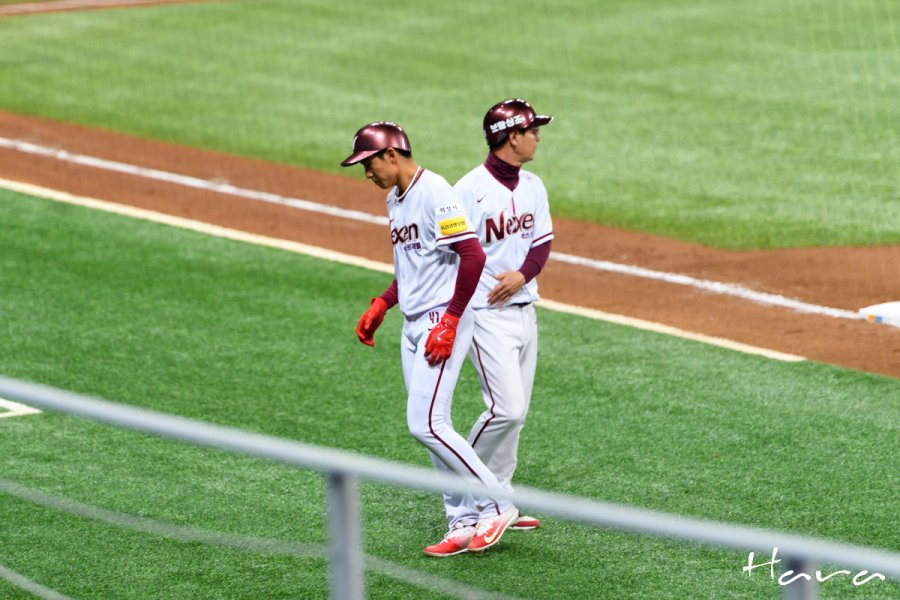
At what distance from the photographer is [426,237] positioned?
571 cm

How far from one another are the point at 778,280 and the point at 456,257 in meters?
4.98

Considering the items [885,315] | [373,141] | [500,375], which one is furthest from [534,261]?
[885,315]

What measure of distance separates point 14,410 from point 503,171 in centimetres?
296

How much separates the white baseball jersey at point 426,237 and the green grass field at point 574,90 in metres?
5.77

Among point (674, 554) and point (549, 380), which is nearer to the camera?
point (674, 554)

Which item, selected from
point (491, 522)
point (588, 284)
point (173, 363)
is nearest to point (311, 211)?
point (588, 284)

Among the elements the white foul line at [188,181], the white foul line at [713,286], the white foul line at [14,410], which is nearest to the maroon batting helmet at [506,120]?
the white foul line at [14,410]

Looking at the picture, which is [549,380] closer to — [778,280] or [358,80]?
[778,280]

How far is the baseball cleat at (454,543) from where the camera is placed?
19.1 feet

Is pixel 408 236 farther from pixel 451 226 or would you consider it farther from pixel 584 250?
Result: pixel 584 250

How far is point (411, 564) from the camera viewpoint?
571cm

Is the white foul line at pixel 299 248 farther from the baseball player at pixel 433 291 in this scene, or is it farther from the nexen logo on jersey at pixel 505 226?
the baseball player at pixel 433 291

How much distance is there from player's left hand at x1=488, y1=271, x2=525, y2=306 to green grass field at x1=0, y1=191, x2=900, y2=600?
910 millimetres

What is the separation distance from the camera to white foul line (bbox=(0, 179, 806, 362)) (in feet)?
29.2
